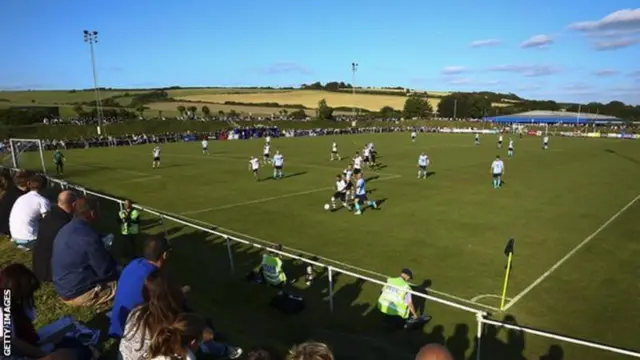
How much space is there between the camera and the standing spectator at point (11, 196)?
36.2 feet

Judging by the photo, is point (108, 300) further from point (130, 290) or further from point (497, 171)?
point (497, 171)

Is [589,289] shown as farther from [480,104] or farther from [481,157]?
[480,104]

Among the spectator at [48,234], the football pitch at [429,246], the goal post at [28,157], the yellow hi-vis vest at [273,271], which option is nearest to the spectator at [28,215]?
the spectator at [48,234]

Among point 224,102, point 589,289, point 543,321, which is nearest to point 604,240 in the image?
point 589,289

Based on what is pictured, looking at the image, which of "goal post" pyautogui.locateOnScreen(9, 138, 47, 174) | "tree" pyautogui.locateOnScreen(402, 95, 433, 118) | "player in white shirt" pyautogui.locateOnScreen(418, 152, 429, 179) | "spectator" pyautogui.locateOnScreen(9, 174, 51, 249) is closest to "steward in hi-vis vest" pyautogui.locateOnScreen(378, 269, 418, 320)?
"spectator" pyautogui.locateOnScreen(9, 174, 51, 249)

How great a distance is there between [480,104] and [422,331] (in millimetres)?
148958

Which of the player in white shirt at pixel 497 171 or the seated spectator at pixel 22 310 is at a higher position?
the seated spectator at pixel 22 310

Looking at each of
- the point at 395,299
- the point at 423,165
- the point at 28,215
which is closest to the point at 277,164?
the point at 423,165

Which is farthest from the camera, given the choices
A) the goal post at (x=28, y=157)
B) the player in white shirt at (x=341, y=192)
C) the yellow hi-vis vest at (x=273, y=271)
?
the goal post at (x=28, y=157)

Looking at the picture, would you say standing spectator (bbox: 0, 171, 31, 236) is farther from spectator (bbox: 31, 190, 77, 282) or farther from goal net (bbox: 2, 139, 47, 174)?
goal net (bbox: 2, 139, 47, 174)

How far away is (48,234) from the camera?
7945 mm

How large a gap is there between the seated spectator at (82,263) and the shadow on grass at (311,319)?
27 cm

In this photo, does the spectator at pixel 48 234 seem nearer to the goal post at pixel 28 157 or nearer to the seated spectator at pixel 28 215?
the seated spectator at pixel 28 215

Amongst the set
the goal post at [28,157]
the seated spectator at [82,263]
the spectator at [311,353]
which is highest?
the spectator at [311,353]
